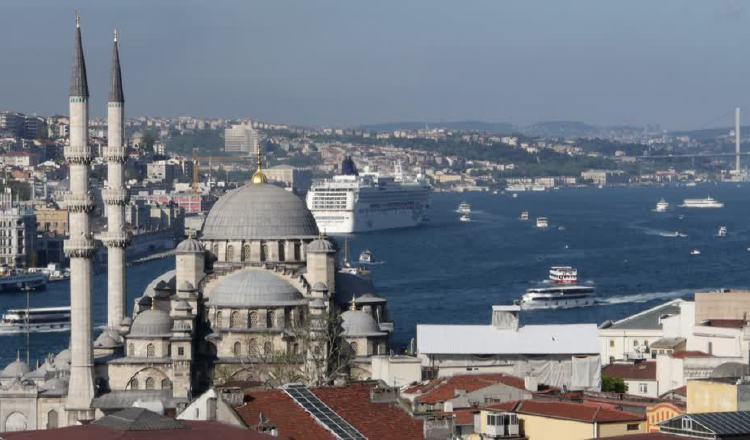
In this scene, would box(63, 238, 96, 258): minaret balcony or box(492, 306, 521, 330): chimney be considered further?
box(492, 306, 521, 330): chimney

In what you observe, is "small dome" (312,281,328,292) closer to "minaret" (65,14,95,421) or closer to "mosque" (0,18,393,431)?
"mosque" (0,18,393,431)

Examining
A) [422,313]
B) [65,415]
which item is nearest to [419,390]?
[65,415]

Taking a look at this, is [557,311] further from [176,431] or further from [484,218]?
[484,218]

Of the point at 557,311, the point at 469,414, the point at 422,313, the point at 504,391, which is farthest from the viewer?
the point at 557,311

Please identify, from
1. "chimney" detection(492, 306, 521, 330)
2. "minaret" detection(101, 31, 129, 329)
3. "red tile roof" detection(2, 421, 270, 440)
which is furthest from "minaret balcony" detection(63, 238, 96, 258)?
"red tile roof" detection(2, 421, 270, 440)

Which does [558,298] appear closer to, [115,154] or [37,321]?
[37,321]

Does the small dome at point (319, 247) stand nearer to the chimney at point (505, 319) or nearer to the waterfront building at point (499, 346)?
the waterfront building at point (499, 346)

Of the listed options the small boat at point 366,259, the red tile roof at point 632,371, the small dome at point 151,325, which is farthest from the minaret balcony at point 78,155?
the small boat at point 366,259
